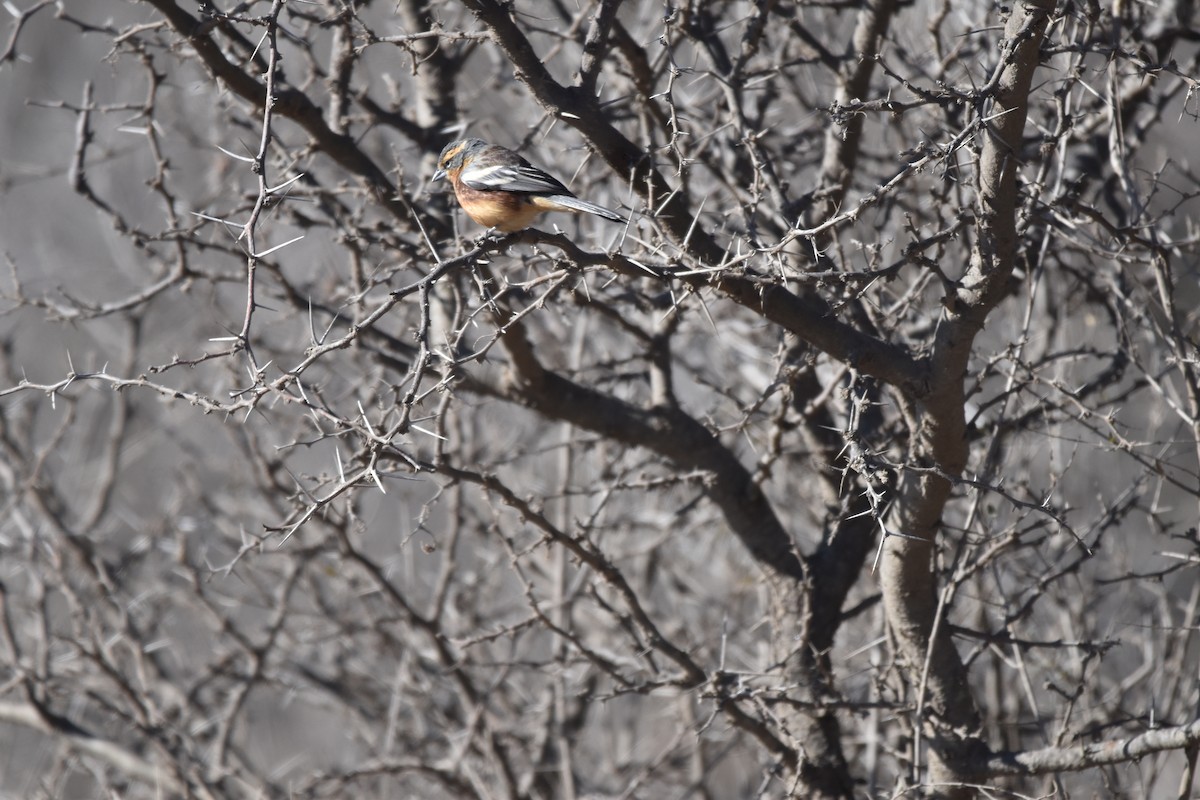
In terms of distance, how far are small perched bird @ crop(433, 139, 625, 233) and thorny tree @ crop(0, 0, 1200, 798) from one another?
119mm

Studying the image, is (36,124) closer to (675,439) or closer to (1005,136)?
(675,439)

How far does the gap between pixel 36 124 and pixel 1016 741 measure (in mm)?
13690

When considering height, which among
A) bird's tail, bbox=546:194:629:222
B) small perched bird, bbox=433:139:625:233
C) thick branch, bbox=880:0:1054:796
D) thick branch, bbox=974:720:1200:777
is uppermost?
small perched bird, bbox=433:139:625:233

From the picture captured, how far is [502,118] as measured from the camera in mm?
6715

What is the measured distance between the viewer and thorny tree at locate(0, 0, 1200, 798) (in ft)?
9.66

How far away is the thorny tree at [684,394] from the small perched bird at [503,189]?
0.12 meters

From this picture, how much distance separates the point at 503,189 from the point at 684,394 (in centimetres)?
425

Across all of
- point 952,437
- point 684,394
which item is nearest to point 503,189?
point 952,437

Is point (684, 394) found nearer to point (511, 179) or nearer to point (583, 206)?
point (511, 179)

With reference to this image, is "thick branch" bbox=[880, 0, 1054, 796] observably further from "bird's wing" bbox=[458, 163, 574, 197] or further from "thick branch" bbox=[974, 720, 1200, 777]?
"bird's wing" bbox=[458, 163, 574, 197]

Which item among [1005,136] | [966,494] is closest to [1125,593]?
[966,494]

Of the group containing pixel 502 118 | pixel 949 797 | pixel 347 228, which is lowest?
pixel 949 797

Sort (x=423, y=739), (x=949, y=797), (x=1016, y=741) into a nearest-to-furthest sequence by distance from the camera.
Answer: (x=949, y=797), (x=1016, y=741), (x=423, y=739)

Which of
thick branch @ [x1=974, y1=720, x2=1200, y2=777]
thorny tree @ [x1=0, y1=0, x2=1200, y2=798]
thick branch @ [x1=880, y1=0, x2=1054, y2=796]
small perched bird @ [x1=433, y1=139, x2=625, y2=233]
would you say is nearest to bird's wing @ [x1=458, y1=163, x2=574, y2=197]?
small perched bird @ [x1=433, y1=139, x2=625, y2=233]
